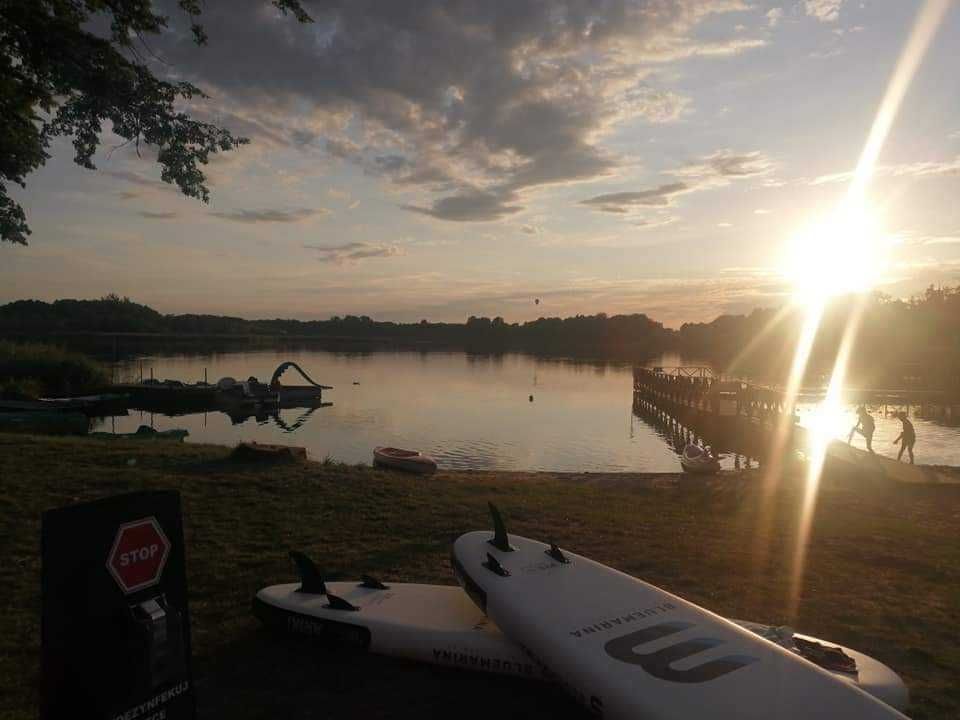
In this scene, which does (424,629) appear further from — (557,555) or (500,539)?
(557,555)

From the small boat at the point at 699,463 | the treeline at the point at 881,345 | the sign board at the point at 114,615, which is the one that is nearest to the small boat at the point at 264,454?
the sign board at the point at 114,615

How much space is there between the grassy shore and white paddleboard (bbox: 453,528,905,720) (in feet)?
1.75

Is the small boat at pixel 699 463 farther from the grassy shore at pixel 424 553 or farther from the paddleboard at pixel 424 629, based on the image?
the paddleboard at pixel 424 629

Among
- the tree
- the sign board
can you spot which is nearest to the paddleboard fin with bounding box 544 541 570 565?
the sign board

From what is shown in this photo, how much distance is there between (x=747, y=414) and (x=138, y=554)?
42.0 metres

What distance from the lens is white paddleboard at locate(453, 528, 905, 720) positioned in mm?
3533

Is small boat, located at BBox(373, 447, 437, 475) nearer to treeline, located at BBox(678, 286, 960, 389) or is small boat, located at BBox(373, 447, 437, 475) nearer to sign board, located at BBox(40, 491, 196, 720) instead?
sign board, located at BBox(40, 491, 196, 720)

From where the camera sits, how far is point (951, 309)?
95.6m

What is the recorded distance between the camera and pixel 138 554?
2.72 meters

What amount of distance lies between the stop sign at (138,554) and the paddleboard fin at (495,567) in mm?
2859

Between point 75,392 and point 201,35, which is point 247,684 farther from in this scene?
point 75,392

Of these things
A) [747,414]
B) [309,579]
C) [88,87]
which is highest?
[88,87]

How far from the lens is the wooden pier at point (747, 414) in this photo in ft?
71.5

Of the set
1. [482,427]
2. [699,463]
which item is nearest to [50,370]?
[482,427]
